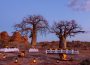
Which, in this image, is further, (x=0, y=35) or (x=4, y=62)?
(x=0, y=35)

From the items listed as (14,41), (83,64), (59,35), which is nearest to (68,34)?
(59,35)

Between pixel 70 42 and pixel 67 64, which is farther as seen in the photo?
pixel 70 42

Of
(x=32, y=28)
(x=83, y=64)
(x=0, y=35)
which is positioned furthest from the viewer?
(x=0, y=35)

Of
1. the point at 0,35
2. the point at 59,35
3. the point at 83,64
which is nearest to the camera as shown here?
the point at 83,64

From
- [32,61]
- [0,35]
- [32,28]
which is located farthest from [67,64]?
[0,35]

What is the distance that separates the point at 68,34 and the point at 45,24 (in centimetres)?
Answer: 938

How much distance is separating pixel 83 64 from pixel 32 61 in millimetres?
10247

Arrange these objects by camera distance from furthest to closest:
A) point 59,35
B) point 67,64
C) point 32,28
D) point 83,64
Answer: point 32,28 → point 59,35 → point 67,64 → point 83,64

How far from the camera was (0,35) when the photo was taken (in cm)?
7669

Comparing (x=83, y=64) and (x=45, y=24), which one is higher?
(x=45, y=24)

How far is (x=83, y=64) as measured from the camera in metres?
34.4

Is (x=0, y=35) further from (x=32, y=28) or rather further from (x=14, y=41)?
(x=32, y=28)

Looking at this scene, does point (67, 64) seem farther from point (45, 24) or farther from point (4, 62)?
point (45, 24)

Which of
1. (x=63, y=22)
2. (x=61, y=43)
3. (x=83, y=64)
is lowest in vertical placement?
(x=83, y=64)
